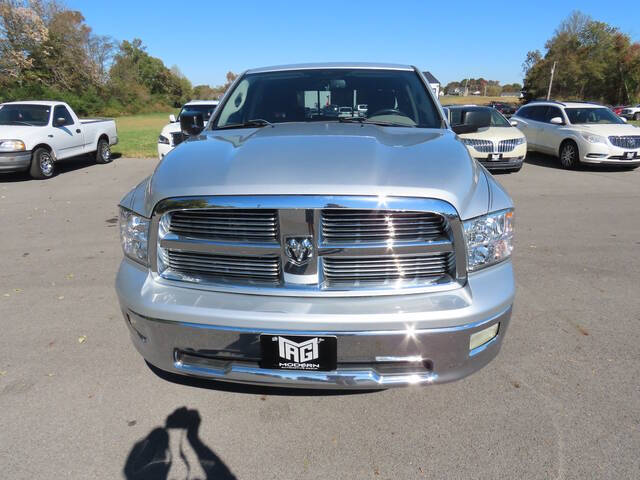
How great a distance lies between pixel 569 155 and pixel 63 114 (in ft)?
43.3

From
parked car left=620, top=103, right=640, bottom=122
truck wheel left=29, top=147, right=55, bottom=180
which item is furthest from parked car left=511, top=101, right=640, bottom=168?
parked car left=620, top=103, right=640, bottom=122

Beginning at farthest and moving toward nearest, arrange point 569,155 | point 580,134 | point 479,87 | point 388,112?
1. point 479,87
2. point 569,155
3. point 580,134
4. point 388,112

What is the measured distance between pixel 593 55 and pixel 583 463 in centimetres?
7486

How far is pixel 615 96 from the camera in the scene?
60.3 meters

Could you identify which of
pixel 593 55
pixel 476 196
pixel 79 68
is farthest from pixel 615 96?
pixel 476 196

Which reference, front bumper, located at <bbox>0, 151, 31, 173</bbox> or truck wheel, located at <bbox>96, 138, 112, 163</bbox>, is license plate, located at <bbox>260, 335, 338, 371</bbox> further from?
truck wheel, located at <bbox>96, 138, 112, 163</bbox>

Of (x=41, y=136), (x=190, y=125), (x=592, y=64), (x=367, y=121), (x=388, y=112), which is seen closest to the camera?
(x=367, y=121)

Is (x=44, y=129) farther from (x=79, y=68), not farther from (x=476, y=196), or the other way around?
(x=79, y=68)

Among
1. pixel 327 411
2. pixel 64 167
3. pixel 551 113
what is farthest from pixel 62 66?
pixel 327 411

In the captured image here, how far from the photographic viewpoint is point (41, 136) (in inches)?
402

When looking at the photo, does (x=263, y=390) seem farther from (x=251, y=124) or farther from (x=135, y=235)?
(x=251, y=124)

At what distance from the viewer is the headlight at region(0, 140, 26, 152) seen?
31.5 feet

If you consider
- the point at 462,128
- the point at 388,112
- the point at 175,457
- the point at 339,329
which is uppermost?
the point at 388,112

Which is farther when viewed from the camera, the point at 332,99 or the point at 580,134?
the point at 580,134
